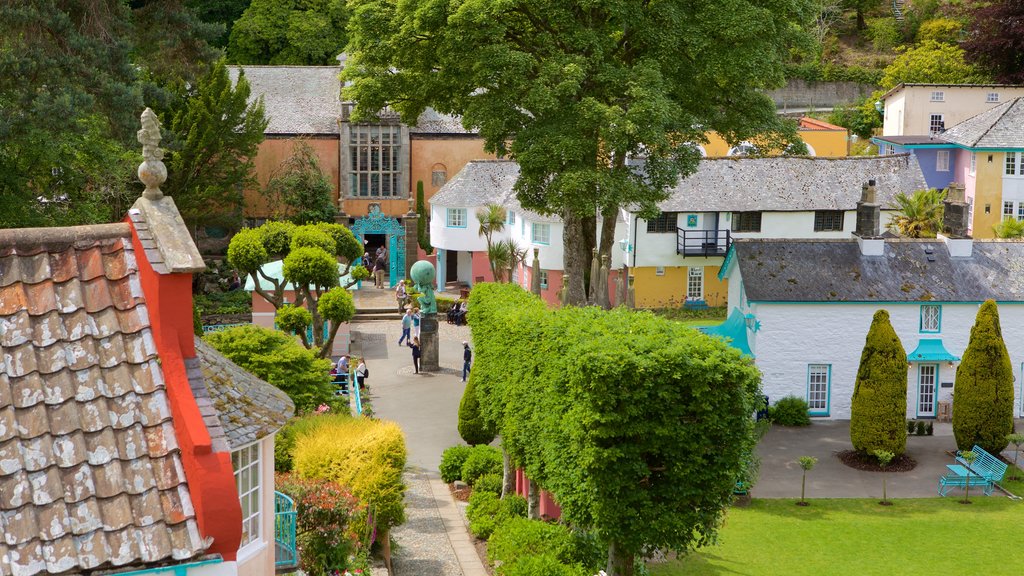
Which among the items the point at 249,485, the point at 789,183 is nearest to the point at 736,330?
the point at 789,183

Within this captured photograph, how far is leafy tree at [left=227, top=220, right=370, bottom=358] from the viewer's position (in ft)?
134

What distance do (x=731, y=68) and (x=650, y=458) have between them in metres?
16.8

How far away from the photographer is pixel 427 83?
41.4 m

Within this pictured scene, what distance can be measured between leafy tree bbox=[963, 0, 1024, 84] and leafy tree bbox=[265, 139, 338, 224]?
3816cm

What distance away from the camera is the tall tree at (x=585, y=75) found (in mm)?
37875

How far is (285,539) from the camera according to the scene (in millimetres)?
20203

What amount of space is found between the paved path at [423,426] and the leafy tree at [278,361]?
11.4 ft

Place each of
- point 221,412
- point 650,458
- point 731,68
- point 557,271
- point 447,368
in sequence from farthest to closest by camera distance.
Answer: point 557,271, point 447,368, point 731,68, point 650,458, point 221,412

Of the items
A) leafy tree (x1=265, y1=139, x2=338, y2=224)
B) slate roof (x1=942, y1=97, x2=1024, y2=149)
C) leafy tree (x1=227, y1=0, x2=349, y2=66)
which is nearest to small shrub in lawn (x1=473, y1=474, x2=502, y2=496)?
leafy tree (x1=265, y1=139, x2=338, y2=224)

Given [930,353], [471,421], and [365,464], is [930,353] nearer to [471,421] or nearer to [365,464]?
[471,421]

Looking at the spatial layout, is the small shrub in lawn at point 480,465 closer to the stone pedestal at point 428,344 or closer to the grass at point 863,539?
the grass at point 863,539

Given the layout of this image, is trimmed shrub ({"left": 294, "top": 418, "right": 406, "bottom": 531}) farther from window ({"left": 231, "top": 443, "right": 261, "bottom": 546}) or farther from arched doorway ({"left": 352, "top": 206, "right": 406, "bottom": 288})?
arched doorway ({"left": 352, "top": 206, "right": 406, "bottom": 288})

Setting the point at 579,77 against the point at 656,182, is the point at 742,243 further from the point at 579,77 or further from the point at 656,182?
the point at 579,77

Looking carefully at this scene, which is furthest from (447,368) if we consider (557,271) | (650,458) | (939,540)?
(650,458)
